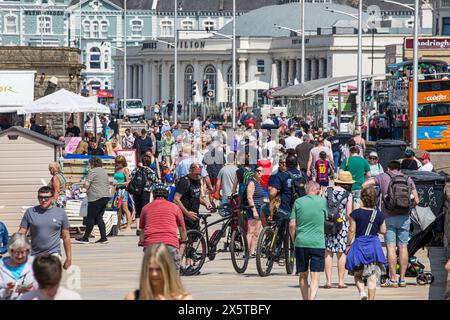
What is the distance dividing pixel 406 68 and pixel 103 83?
11707 cm

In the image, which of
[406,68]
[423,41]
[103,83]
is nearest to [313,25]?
[103,83]

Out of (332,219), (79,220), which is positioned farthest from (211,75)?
(332,219)

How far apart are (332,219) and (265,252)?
223 cm

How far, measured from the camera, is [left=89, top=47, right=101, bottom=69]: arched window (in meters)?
182

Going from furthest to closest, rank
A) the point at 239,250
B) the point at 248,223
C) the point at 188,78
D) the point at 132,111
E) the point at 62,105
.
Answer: the point at 188,78 < the point at 132,111 < the point at 62,105 < the point at 248,223 < the point at 239,250

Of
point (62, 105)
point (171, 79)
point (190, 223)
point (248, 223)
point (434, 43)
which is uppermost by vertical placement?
point (434, 43)

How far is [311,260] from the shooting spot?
16.3 metres

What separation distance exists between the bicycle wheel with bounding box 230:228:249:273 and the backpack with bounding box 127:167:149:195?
235 inches

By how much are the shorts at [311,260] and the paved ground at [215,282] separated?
101cm

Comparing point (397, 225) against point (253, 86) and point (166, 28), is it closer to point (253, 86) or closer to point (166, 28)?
point (253, 86)

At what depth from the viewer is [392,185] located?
18844 mm

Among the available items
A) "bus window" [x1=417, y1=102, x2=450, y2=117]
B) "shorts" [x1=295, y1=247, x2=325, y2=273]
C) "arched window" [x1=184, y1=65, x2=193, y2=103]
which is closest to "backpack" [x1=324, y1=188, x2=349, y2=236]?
"shorts" [x1=295, y1=247, x2=325, y2=273]

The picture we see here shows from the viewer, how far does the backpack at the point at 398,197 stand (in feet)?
61.4

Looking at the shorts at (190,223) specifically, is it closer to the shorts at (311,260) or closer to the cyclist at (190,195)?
the cyclist at (190,195)
